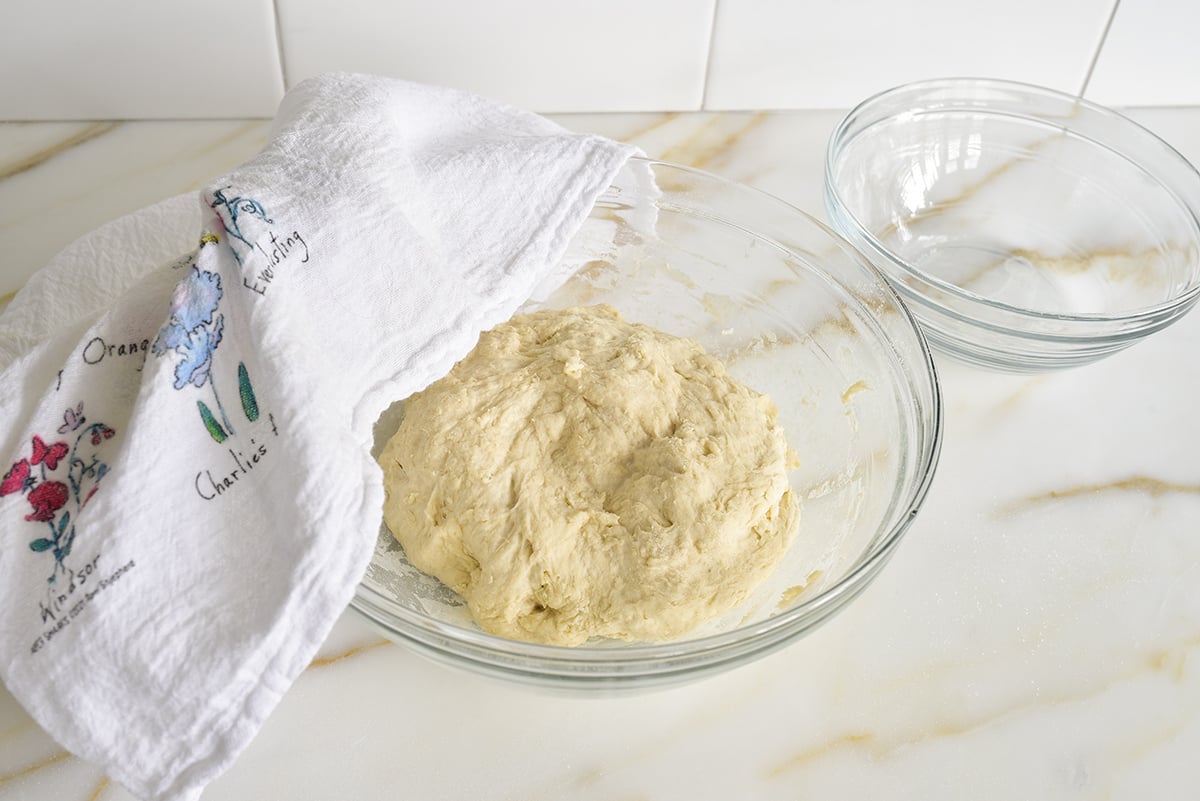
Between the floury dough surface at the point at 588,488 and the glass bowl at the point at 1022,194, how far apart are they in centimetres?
32

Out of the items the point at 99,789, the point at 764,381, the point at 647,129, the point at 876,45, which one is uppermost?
the point at 876,45

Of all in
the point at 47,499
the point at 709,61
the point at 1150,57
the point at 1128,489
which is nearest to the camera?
the point at 47,499

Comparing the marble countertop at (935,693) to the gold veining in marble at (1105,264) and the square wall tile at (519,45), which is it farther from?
Answer: the square wall tile at (519,45)

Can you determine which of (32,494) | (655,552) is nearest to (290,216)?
(32,494)

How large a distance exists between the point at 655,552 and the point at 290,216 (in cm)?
35

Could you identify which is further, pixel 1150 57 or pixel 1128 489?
pixel 1150 57

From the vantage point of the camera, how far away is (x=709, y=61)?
1167mm

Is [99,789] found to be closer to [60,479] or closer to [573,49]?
[60,479]

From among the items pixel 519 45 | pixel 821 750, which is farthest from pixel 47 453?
pixel 519 45

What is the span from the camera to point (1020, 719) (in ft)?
2.49

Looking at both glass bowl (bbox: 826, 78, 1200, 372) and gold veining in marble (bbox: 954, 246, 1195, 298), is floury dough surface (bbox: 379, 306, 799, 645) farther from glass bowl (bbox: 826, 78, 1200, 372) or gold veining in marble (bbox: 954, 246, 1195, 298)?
gold veining in marble (bbox: 954, 246, 1195, 298)

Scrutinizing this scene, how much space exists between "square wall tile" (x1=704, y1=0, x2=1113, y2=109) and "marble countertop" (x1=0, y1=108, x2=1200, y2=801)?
1.46ft

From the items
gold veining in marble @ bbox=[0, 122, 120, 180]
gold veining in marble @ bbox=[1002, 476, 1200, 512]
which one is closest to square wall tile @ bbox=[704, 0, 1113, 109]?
gold veining in marble @ bbox=[1002, 476, 1200, 512]

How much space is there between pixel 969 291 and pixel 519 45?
55 centimetres
